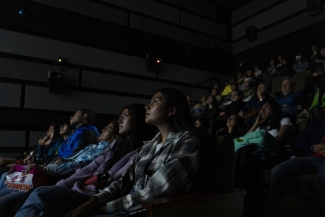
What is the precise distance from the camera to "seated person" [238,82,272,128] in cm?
309

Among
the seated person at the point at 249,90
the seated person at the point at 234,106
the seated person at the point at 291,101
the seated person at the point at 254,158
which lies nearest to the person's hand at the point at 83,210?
the seated person at the point at 254,158

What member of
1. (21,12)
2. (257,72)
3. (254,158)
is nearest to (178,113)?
(254,158)

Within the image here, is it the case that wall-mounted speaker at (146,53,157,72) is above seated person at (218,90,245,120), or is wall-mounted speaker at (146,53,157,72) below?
above

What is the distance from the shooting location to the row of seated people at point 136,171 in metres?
0.99

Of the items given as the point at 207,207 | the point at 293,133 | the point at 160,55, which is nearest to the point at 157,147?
the point at 207,207

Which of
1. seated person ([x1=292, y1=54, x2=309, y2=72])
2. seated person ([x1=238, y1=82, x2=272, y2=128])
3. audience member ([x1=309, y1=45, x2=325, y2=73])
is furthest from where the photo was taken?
seated person ([x1=292, y1=54, x2=309, y2=72])

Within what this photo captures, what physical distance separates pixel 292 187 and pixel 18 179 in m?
1.91

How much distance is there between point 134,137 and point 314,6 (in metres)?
4.76

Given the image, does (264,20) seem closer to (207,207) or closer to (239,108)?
(239,108)

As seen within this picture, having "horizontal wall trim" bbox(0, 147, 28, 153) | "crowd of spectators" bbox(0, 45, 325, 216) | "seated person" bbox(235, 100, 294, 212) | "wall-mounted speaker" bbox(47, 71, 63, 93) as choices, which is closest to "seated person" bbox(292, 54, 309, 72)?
"crowd of spectators" bbox(0, 45, 325, 216)

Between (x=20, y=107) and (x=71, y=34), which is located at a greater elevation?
(x=71, y=34)

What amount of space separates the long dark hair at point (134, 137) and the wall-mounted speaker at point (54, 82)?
2676 mm

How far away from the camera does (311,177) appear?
177cm

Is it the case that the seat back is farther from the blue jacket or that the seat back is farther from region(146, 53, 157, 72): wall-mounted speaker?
region(146, 53, 157, 72): wall-mounted speaker
